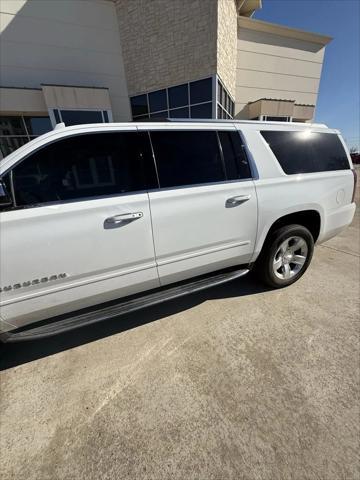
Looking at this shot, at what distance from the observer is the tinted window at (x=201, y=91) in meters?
9.59

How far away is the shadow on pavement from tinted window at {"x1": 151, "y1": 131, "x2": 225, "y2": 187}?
153 cm

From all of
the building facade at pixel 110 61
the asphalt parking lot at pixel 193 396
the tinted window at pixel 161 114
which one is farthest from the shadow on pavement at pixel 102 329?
the tinted window at pixel 161 114

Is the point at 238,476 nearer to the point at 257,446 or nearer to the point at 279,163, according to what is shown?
the point at 257,446

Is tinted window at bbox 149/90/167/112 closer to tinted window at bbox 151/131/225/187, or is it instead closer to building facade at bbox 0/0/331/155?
building facade at bbox 0/0/331/155

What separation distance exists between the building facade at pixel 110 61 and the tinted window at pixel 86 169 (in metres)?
9.30

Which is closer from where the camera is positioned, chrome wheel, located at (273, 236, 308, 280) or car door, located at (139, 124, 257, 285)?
car door, located at (139, 124, 257, 285)

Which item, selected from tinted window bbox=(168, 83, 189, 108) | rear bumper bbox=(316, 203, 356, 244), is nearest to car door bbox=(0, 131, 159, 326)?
rear bumper bbox=(316, 203, 356, 244)

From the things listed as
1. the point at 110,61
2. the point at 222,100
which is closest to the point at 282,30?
the point at 222,100

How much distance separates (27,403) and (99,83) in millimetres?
12933

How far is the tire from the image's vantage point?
2.80 meters

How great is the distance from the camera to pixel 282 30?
1360 cm

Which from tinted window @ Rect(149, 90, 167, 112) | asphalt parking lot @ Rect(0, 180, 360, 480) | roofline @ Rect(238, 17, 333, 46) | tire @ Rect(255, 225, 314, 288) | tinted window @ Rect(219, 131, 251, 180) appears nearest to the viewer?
asphalt parking lot @ Rect(0, 180, 360, 480)

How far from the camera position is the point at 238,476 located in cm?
135

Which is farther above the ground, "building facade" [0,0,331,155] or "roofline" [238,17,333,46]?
"roofline" [238,17,333,46]
